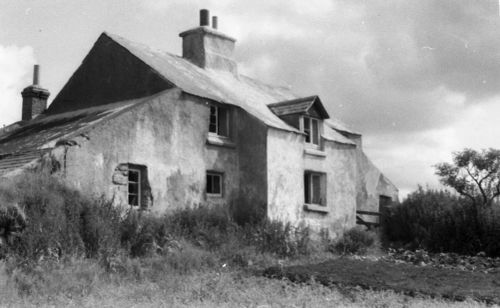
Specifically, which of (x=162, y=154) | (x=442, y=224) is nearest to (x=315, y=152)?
(x=442, y=224)

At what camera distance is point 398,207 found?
92.6 feet

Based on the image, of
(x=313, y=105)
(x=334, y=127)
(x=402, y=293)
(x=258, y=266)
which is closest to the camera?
(x=402, y=293)

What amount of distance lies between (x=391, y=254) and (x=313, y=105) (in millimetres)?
6167

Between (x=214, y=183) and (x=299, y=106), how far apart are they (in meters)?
4.87

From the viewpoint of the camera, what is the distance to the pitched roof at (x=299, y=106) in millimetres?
24922

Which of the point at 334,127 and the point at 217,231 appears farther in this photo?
the point at 334,127

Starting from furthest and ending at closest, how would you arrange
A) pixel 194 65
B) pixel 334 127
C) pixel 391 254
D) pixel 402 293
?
pixel 334 127
pixel 194 65
pixel 391 254
pixel 402 293

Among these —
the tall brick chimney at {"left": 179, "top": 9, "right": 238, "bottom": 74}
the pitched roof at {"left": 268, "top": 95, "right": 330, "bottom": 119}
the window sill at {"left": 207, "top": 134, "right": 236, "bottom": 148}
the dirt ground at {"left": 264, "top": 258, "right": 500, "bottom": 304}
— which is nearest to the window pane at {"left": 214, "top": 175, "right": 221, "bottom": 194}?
the window sill at {"left": 207, "top": 134, "right": 236, "bottom": 148}

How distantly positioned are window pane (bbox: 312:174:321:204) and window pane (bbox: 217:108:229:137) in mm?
4432

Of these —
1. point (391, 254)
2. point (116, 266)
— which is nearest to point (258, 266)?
point (116, 266)

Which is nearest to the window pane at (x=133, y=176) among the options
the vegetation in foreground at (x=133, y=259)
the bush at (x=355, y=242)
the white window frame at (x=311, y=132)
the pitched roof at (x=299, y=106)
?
the vegetation in foreground at (x=133, y=259)

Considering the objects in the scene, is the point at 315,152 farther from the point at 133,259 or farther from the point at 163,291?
the point at 163,291

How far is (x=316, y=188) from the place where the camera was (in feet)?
84.2

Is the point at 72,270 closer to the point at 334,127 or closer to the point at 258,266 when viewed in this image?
the point at 258,266
